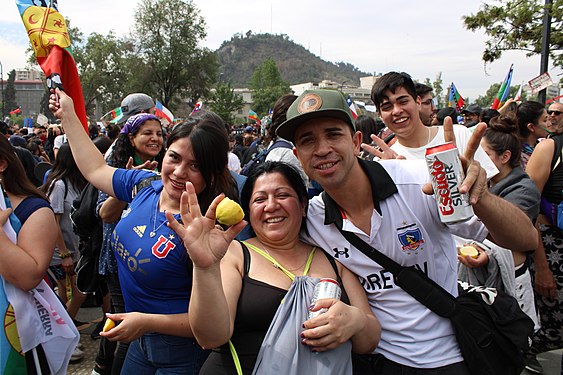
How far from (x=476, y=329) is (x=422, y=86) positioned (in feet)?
13.3

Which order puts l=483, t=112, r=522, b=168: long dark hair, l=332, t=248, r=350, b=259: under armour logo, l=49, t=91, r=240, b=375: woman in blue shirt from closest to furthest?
l=332, t=248, r=350, b=259: under armour logo, l=49, t=91, r=240, b=375: woman in blue shirt, l=483, t=112, r=522, b=168: long dark hair

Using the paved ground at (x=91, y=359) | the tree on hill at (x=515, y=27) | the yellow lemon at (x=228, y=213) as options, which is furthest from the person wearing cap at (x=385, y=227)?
the tree on hill at (x=515, y=27)

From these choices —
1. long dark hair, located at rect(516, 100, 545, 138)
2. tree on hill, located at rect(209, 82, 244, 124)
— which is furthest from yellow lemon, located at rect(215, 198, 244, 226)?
tree on hill, located at rect(209, 82, 244, 124)

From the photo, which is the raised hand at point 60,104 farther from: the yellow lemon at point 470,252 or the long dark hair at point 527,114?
the long dark hair at point 527,114

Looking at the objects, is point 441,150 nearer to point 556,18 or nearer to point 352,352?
point 352,352

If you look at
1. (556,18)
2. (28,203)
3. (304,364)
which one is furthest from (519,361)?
(556,18)

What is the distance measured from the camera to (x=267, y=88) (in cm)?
8838

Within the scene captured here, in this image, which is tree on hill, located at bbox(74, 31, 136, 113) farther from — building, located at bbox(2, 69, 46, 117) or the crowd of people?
building, located at bbox(2, 69, 46, 117)

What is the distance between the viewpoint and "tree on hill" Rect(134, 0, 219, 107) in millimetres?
43844

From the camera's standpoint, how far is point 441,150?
1.64 m

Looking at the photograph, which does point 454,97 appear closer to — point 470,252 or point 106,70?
point 470,252

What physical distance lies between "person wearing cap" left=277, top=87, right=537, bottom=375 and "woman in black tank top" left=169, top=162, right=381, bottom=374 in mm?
122

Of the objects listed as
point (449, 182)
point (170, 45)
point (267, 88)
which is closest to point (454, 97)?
point (449, 182)

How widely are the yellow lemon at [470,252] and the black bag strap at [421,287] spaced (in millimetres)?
867
